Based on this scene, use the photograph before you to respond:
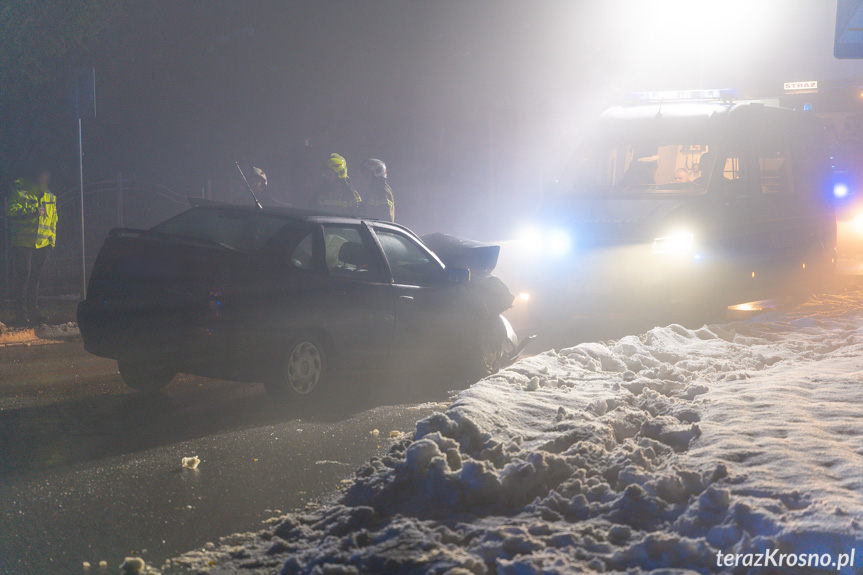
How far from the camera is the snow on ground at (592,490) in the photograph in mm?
3754

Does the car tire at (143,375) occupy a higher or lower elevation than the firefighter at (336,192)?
lower

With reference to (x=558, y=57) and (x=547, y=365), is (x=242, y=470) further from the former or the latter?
(x=558, y=57)

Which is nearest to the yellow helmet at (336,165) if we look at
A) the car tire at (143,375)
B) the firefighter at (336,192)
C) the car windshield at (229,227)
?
the firefighter at (336,192)

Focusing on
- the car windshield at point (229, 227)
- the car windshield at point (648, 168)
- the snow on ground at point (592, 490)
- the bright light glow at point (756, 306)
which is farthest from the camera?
the bright light glow at point (756, 306)

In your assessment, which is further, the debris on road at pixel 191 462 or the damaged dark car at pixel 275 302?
the damaged dark car at pixel 275 302

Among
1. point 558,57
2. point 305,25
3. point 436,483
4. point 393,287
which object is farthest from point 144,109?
point 436,483

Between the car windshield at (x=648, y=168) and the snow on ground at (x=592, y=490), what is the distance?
5321 millimetres

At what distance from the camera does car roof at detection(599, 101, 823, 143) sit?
12.4 metres

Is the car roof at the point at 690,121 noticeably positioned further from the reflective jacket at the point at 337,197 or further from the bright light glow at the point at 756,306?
the reflective jacket at the point at 337,197

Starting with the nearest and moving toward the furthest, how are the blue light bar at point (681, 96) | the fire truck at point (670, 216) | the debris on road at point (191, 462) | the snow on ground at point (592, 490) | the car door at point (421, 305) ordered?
the snow on ground at point (592, 490), the debris on road at point (191, 462), the car door at point (421, 305), the fire truck at point (670, 216), the blue light bar at point (681, 96)

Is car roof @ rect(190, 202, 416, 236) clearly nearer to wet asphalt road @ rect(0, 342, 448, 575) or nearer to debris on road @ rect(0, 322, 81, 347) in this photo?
wet asphalt road @ rect(0, 342, 448, 575)

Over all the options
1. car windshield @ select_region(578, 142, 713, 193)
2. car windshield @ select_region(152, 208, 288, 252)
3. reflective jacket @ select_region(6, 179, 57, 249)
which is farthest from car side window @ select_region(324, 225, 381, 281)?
reflective jacket @ select_region(6, 179, 57, 249)

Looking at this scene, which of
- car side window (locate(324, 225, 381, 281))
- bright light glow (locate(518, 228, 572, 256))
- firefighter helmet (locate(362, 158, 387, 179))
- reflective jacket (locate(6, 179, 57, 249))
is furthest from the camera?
firefighter helmet (locate(362, 158, 387, 179))

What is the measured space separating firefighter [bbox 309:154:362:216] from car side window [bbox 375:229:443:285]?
14.0 feet
